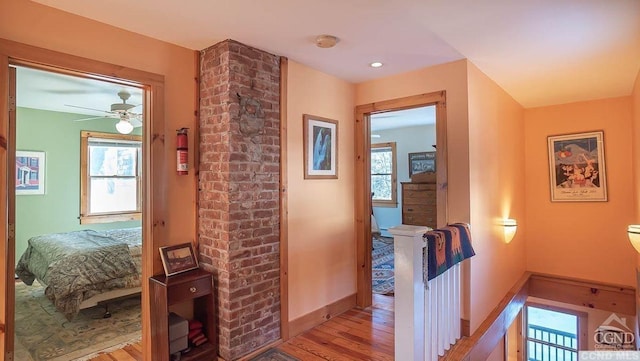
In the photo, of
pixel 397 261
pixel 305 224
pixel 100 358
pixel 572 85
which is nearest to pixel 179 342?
pixel 100 358

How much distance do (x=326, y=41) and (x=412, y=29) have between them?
1.98ft

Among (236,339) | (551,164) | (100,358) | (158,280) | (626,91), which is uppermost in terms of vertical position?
(626,91)

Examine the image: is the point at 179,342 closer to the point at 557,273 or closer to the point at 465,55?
the point at 465,55

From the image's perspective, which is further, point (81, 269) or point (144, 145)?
point (81, 269)

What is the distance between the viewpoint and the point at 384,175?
7570 mm

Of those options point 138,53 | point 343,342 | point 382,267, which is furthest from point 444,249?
point 382,267

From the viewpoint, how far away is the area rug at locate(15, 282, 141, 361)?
2.74 m

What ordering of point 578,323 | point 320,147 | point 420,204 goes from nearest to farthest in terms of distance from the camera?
point 320,147 < point 578,323 < point 420,204

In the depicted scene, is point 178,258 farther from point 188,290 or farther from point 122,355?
point 122,355

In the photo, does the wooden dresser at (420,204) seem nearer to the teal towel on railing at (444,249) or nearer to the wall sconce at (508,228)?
the wall sconce at (508,228)

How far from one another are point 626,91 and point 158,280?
5093 millimetres

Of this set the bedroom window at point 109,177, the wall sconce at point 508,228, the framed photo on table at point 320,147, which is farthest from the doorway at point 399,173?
the bedroom window at point 109,177

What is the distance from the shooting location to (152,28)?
2.23 meters

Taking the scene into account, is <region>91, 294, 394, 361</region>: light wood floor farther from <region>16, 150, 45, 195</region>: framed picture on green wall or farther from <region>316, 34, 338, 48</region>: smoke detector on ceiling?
<region>16, 150, 45, 195</region>: framed picture on green wall
